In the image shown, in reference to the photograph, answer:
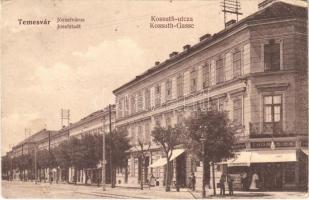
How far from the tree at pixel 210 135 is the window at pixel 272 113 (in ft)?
7.85

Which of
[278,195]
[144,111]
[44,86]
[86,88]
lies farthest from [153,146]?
[278,195]

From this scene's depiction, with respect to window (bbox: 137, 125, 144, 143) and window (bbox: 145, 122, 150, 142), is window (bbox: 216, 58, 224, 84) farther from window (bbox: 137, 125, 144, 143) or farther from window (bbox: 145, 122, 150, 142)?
window (bbox: 137, 125, 144, 143)

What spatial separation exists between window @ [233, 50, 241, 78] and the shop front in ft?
15.6

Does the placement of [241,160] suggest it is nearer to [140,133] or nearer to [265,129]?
[265,129]

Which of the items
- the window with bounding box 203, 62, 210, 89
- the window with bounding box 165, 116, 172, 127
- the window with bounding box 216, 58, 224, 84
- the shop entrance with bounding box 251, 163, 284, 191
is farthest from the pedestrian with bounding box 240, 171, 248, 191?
the window with bounding box 165, 116, 172, 127

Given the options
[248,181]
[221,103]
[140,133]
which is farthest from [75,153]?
[248,181]

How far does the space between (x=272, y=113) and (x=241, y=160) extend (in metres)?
3.10

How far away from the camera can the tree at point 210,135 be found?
1085 inches

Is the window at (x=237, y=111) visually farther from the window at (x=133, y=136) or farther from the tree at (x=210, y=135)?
the window at (x=133, y=136)

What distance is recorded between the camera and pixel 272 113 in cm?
2917

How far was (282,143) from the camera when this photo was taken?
28.5 meters

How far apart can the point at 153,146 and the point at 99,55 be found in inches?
634

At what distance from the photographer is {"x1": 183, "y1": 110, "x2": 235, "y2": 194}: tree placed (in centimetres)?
2755

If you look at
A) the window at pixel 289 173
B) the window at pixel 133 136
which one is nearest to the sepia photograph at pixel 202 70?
the window at pixel 289 173
